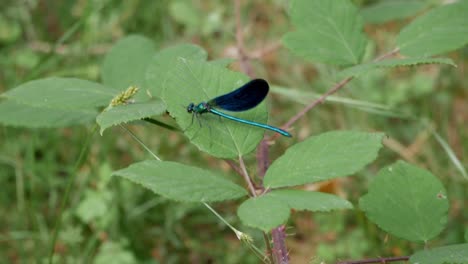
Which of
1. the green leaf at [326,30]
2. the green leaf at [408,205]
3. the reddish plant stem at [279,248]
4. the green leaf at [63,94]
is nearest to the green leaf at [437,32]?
the green leaf at [326,30]

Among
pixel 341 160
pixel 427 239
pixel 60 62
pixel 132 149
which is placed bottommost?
pixel 132 149

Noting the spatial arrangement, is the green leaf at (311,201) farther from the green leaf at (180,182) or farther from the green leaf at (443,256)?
the green leaf at (443,256)

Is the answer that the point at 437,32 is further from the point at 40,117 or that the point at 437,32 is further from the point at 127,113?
the point at 40,117

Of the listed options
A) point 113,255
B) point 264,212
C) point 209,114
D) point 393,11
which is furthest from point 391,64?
point 113,255

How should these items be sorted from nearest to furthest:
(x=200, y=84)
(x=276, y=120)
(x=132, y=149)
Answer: (x=200, y=84), (x=132, y=149), (x=276, y=120)

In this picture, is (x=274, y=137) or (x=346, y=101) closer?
(x=274, y=137)

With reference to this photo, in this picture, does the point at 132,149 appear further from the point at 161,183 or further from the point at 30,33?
the point at 161,183

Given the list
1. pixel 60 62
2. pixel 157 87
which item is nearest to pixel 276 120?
pixel 60 62
